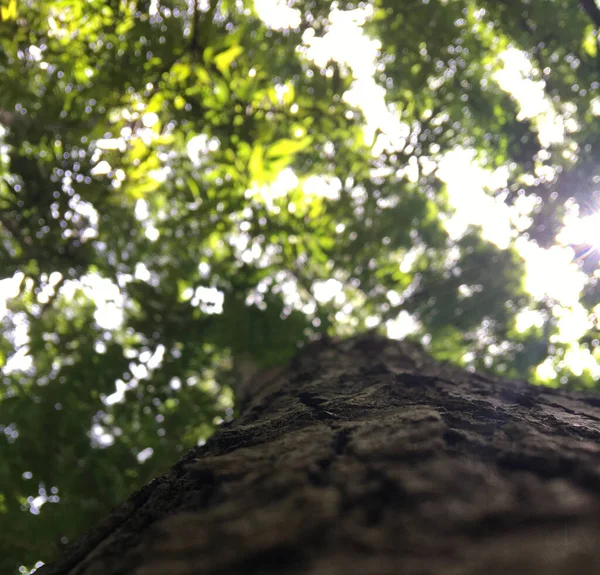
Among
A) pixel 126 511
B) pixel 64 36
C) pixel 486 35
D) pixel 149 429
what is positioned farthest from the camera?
pixel 486 35

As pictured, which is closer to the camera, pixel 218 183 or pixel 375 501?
pixel 375 501

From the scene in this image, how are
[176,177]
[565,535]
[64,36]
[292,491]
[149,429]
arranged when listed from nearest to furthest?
[565,535], [292,491], [64,36], [149,429], [176,177]

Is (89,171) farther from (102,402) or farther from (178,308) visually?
(102,402)

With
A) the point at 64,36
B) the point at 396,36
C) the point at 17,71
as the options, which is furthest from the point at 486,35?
the point at 17,71

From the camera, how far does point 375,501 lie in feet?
2.29

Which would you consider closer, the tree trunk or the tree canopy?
the tree trunk

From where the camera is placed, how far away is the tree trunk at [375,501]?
568 mm

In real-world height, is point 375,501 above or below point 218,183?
below

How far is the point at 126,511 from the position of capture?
0.91m

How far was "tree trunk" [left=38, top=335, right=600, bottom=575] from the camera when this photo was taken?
0.57 m

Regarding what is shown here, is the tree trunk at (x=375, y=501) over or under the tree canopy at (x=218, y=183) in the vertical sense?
under

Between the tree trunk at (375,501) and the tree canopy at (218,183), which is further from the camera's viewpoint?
the tree canopy at (218,183)

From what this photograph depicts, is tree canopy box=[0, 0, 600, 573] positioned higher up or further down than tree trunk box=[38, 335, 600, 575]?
higher up

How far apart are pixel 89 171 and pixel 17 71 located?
73 centimetres
